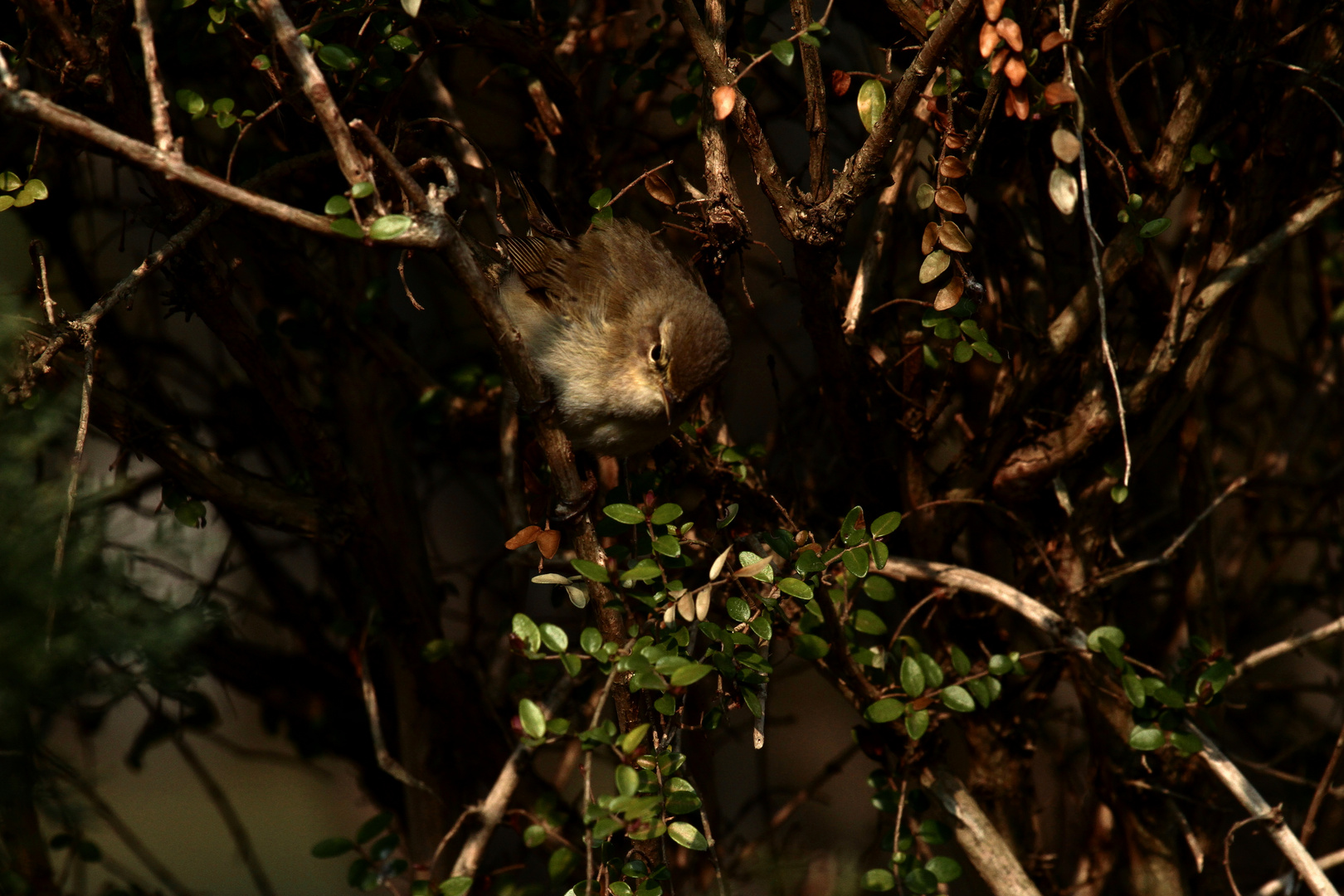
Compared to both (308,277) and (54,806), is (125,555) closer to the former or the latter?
(54,806)

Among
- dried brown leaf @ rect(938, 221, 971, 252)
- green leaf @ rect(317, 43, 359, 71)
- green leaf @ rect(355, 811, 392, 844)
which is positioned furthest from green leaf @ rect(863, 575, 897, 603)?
green leaf @ rect(317, 43, 359, 71)

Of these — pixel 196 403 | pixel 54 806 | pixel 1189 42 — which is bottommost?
pixel 54 806

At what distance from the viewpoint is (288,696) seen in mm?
2814

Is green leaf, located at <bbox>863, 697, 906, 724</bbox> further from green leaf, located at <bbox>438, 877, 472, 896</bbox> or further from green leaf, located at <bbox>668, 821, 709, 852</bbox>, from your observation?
green leaf, located at <bbox>438, 877, 472, 896</bbox>

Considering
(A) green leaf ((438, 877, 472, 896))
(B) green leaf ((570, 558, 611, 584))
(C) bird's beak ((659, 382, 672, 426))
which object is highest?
(C) bird's beak ((659, 382, 672, 426))

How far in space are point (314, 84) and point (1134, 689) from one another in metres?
1.72

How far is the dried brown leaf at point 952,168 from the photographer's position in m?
1.80

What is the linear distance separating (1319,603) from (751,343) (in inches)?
71.3

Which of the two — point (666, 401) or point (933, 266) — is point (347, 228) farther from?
point (933, 266)

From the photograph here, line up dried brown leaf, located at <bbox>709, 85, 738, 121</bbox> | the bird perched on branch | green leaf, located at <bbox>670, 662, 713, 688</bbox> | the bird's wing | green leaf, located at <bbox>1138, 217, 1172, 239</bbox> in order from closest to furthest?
green leaf, located at <bbox>670, 662, 713, 688</bbox>
dried brown leaf, located at <bbox>709, 85, 738, 121</bbox>
green leaf, located at <bbox>1138, 217, 1172, 239</bbox>
the bird perched on branch
the bird's wing

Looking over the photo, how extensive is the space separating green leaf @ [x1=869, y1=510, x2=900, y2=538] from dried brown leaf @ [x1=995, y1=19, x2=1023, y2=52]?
0.78 meters

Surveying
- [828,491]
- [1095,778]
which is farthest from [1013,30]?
[1095,778]

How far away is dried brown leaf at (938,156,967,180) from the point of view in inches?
70.8

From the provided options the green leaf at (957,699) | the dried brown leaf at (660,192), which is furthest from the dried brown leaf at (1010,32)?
the green leaf at (957,699)
